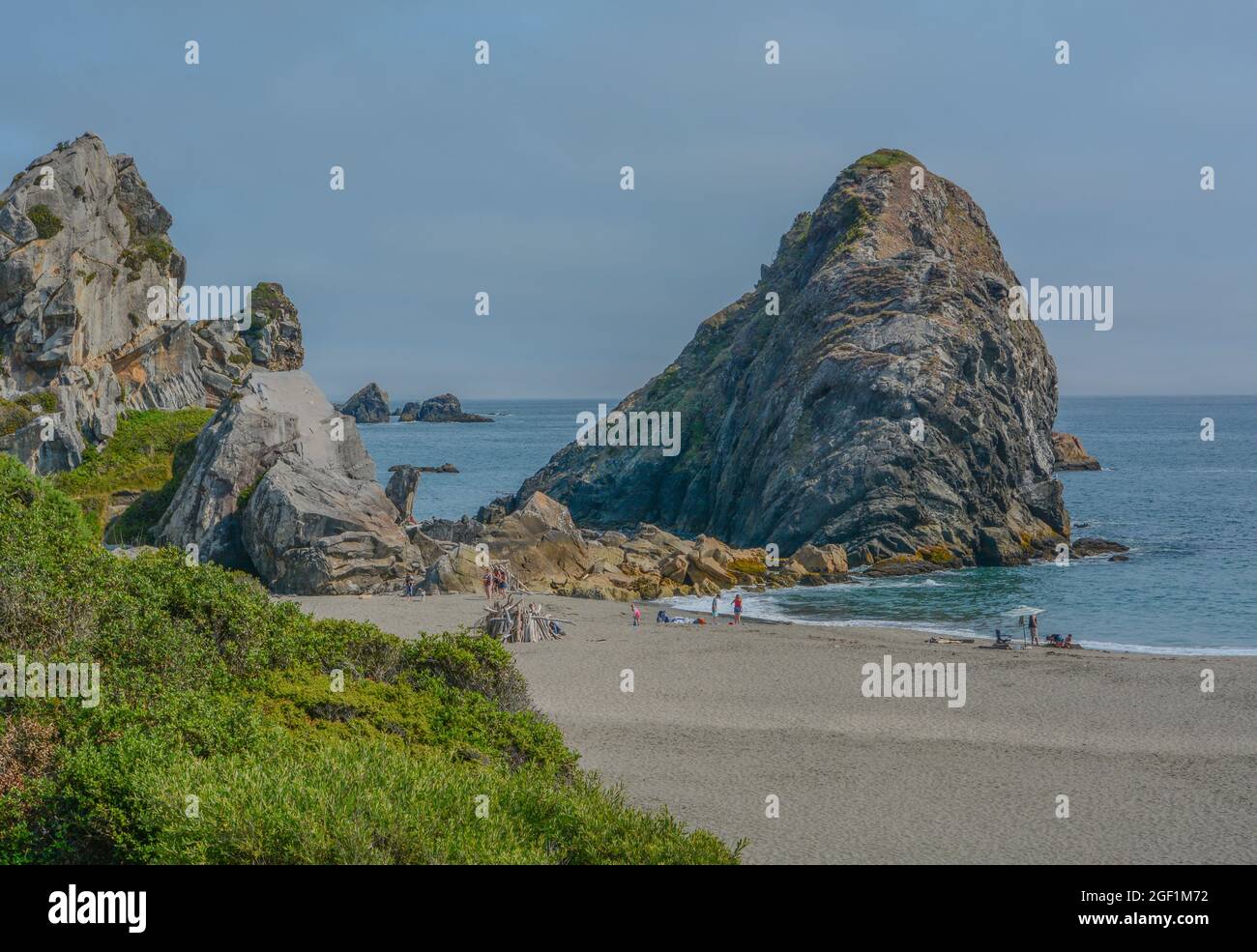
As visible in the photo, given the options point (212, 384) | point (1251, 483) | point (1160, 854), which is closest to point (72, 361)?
point (212, 384)

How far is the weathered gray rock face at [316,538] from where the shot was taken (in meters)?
40.8

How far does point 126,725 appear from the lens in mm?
12367

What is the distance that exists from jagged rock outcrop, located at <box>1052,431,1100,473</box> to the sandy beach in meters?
78.9

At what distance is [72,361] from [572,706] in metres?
→ 41.8

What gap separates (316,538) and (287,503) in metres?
1.77

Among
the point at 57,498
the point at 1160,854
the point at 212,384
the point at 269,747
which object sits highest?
the point at 212,384

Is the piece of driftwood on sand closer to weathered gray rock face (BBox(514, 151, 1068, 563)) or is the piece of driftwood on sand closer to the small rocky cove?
the small rocky cove

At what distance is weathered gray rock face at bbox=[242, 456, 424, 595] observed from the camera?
134 ft

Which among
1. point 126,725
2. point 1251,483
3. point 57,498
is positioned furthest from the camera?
point 1251,483

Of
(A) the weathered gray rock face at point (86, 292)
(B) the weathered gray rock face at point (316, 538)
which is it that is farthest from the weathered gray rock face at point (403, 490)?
(A) the weathered gray rock face at point (86, 292)

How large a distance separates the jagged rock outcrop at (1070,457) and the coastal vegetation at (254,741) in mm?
97266

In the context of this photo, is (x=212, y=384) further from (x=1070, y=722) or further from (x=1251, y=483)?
(x=1251, y=483)

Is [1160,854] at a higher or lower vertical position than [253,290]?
lower

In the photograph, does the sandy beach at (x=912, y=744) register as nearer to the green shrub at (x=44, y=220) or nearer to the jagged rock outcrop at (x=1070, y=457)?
the green shrub at (x=44, y=220)
